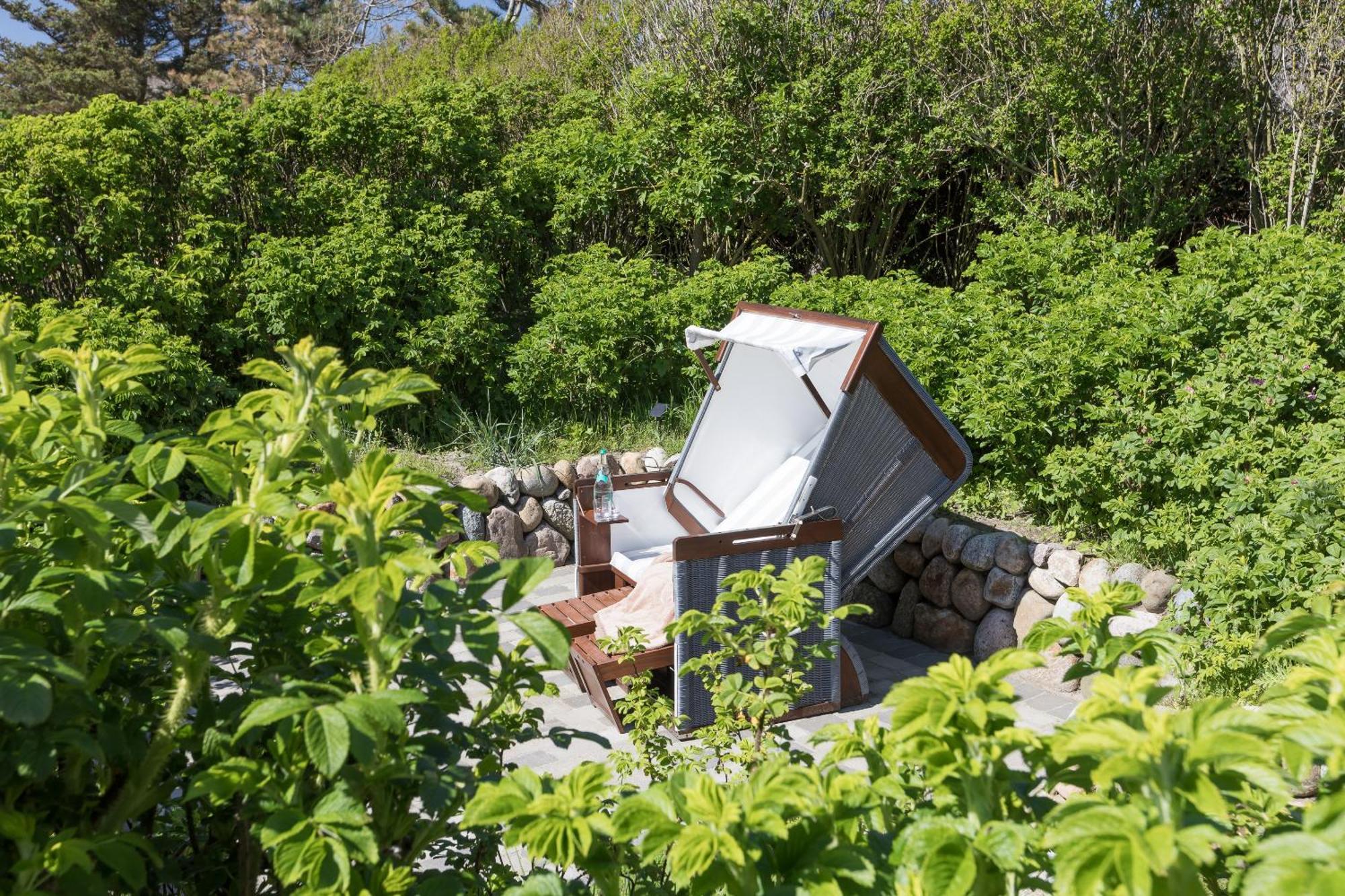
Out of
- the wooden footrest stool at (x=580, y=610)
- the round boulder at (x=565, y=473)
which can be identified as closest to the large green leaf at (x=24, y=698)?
the wooden footrest stool at (x=580, y=610)

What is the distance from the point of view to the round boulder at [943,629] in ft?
18.5

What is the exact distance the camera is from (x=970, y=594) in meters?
5.57

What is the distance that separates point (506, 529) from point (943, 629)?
2803 millimetres

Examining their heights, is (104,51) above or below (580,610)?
above

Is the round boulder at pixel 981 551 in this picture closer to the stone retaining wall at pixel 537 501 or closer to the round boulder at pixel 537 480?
the stone retaining wall at pixel 537 501

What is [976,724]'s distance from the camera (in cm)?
107

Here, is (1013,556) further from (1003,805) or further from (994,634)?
(1003,805)

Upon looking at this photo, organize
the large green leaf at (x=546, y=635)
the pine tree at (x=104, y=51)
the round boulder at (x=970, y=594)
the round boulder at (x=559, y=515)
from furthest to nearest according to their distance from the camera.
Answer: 1. the pine tree at (x=104, y=51)
2. the round boulder at (x=559, y=515)
3. the round boulder at (x=970, y=594)
4. the large green leaf at (x=546, y=635)

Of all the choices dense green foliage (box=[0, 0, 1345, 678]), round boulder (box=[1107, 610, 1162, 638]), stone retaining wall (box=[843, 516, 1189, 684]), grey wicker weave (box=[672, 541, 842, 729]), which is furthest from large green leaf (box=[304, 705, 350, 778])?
stone retaining wall (box=[843, 516, 1189, 684])

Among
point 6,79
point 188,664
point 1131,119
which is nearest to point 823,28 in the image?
point 1131,119

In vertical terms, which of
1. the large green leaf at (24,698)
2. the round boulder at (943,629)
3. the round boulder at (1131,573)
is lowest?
the round boulder at (943,629)

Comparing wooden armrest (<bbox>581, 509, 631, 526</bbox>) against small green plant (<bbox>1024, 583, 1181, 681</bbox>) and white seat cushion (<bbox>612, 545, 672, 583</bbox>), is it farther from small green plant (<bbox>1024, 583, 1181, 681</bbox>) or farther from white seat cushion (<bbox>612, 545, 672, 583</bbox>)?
small green plant (<bbox>1024, 583, 1181, 681</bbox>)

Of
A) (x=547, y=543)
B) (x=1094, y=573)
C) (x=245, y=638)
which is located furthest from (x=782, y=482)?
(x=245, y=638)

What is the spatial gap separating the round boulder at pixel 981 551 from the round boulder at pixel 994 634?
0.24 metres
